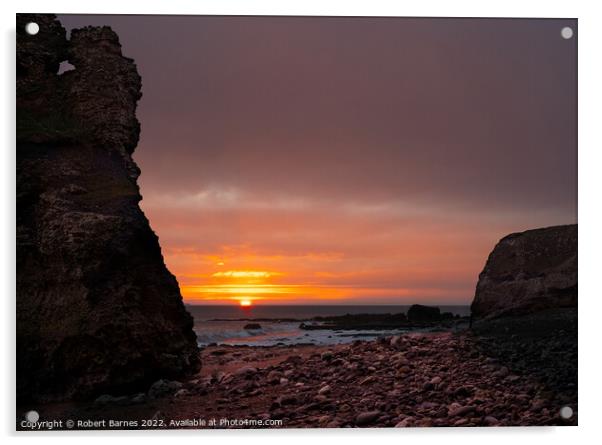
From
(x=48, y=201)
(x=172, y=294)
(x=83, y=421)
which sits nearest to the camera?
(x=83, y=421)

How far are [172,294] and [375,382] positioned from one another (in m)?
Result: 3.08

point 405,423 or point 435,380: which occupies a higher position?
point 435,380

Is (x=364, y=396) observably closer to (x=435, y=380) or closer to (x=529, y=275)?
(x=435, y=380)

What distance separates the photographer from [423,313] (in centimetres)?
873

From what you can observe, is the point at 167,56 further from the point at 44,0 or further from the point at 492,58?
the point at 492,58

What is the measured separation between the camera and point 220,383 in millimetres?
7758

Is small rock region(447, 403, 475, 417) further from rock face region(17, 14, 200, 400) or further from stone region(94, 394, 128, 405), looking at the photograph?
stone region(94, 394, 128, 405)

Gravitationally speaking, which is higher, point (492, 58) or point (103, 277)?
point (492, 58)

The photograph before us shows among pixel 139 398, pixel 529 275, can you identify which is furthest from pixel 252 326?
pixel 529 275

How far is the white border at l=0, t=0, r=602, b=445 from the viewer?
6.89 metres

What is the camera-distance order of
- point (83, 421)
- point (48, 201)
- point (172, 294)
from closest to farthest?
1. point (83, 421)
2. point (48, 201)
3. point (172, 294)

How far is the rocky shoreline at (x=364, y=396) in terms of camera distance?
274 inches
